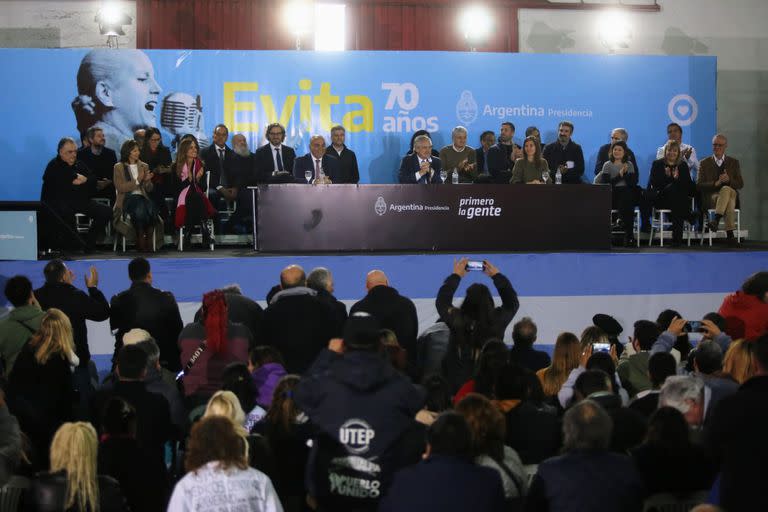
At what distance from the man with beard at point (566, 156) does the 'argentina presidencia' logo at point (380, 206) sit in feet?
11.0

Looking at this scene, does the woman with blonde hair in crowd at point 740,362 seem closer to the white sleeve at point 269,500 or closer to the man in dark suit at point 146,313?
the white sleeve at point 269,500

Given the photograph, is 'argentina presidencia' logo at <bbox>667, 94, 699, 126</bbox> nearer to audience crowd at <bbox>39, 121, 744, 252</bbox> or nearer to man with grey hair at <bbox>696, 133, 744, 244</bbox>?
audience crowd at <bbox>39, 121, 744, 252</bbox>

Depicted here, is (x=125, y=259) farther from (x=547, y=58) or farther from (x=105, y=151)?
(x=547, y=58)

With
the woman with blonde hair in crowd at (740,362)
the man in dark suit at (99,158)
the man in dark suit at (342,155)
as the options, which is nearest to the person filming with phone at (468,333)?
the woman with blonde hair in crowd at (740,362)

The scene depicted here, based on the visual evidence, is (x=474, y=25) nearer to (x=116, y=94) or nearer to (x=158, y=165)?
(x=116, y=94)

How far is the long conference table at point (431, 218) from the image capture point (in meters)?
11.3

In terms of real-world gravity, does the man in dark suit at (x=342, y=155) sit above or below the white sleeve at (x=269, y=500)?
above

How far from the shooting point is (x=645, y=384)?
5.68 meters

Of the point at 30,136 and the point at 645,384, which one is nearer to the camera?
the point at 645,384

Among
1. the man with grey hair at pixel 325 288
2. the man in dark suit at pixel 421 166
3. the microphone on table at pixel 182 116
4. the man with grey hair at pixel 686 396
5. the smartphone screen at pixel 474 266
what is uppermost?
the microphone on table at pixel 182 116

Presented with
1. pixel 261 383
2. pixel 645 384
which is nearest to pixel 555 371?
pixel 645 384

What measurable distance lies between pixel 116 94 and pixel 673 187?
7.94 metres

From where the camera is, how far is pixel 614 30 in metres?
16.5

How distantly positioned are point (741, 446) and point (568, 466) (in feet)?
2.70
